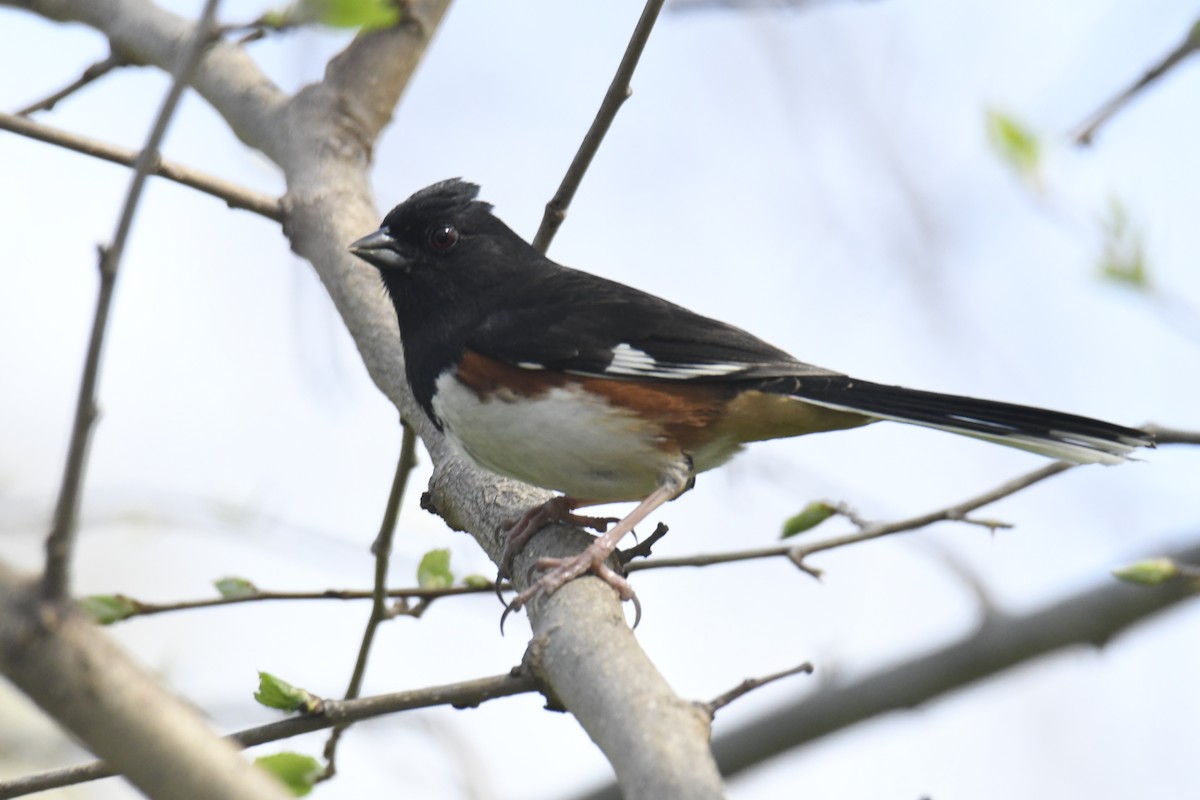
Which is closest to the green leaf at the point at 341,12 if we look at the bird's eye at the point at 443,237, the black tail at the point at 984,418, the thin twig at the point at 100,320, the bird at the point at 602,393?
the thin twig at the point at 100,320

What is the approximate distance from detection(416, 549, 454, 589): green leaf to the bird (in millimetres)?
156

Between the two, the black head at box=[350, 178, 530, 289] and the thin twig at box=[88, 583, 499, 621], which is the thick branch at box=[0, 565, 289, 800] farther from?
the black head at box=[350, 178, 530, 289]

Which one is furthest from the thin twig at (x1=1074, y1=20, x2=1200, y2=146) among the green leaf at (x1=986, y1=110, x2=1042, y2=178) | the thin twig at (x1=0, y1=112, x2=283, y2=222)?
the thin twig at (x1=0, y1=112, x2=283, y2=222)

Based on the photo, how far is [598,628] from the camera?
2.41 meters

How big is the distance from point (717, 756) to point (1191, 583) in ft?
6.32

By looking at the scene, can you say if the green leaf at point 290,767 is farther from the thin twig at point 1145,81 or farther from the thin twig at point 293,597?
the thin twig at point 1145,81

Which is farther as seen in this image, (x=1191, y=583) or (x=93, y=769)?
(x=1191, y=583)

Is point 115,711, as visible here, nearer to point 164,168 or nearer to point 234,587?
point 234,587

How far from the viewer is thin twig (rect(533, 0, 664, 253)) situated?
118 inches

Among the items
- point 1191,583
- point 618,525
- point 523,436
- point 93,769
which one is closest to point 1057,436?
point 1191,583

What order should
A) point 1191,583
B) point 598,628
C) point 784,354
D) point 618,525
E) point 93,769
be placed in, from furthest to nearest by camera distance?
point 784,354, point 618,525, point 1191,583, point 598,628, point 93,769

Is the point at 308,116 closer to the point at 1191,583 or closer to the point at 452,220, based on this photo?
the point at 452,220

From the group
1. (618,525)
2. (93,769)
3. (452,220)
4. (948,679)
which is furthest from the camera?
(948,679)

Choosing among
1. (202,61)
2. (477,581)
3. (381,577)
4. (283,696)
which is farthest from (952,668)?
(202,61)
